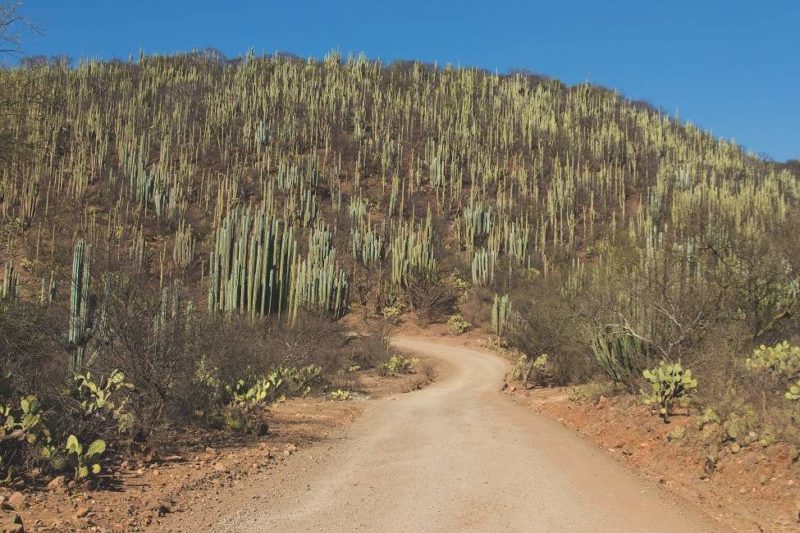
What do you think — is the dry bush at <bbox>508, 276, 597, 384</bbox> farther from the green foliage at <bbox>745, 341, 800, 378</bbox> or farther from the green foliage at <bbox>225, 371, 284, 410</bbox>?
the green foliage at <bbox>225, 371, 284, 410</bbox>

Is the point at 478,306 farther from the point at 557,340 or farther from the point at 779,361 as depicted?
the point at 779,361

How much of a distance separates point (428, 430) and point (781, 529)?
4791 millimetres

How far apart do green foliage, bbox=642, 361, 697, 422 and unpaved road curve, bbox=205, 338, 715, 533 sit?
106 cm

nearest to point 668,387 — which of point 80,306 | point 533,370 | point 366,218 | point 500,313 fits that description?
point 533,370

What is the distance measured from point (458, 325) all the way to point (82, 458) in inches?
930

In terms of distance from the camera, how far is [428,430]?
340 inches

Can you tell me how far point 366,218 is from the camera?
37.2m

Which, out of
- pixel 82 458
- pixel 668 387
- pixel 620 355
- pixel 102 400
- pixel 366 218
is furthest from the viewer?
pixel 366 218

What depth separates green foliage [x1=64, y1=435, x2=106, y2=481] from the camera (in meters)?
5.07

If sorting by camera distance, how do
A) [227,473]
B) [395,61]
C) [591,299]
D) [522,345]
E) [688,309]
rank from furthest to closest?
[395,61]
[522,345]
[591,299]
[688,309]
[227,473]

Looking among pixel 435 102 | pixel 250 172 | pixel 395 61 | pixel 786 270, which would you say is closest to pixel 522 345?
pixel 786 270

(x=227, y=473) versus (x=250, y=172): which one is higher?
(x=250, y=172)

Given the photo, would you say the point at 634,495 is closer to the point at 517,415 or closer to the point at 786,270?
the point at 517,415

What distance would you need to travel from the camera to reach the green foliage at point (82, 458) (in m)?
5.07
